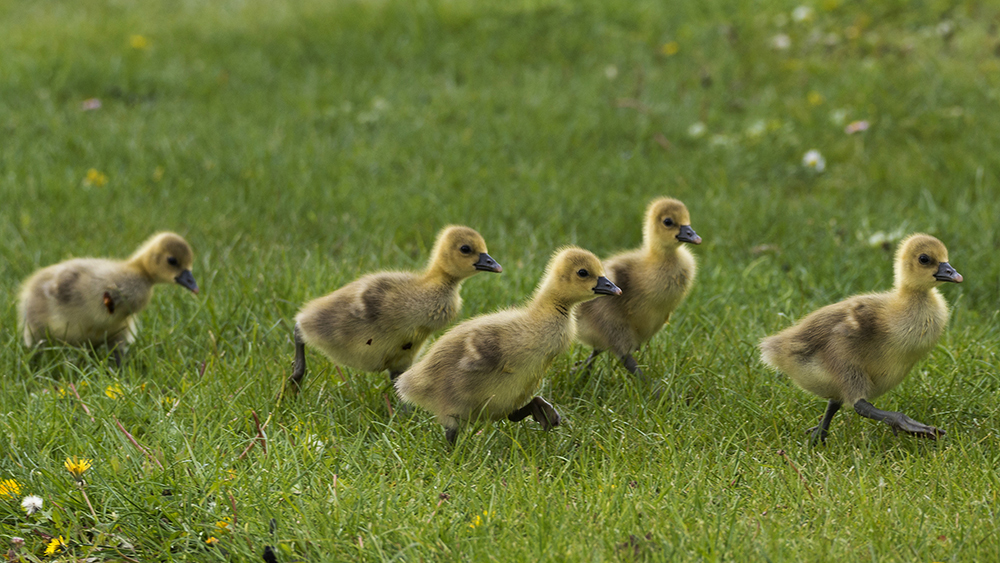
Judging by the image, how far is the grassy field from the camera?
4051 mm

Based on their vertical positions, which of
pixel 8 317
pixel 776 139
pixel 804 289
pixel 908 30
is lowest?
pixel 8 317

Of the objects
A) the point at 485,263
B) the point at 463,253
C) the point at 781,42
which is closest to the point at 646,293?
the point at 485,263

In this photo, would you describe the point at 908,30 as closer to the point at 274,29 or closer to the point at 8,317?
the point at 274,29

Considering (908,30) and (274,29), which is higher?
(908,30)

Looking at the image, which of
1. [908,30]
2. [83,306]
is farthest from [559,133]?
[83,306]

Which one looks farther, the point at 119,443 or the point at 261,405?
the point at 261,405

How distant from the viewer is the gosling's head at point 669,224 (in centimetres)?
541

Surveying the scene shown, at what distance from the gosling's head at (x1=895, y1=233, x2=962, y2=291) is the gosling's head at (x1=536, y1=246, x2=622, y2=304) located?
4.46ft

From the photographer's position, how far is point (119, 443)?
464 cm

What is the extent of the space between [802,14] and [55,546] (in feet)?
33.6

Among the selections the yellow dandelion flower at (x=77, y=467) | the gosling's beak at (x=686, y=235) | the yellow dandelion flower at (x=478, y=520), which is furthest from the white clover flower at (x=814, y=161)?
the yellow dandelion flower at (x=77, y=467)

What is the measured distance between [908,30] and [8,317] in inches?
385

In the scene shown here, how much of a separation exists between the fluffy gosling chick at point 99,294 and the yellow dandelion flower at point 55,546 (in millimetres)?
2051

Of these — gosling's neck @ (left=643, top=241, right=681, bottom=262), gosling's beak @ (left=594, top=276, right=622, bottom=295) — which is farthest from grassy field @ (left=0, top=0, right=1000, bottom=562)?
gosling's beak @ (left=594, top=276, right=622, bottom=295)
